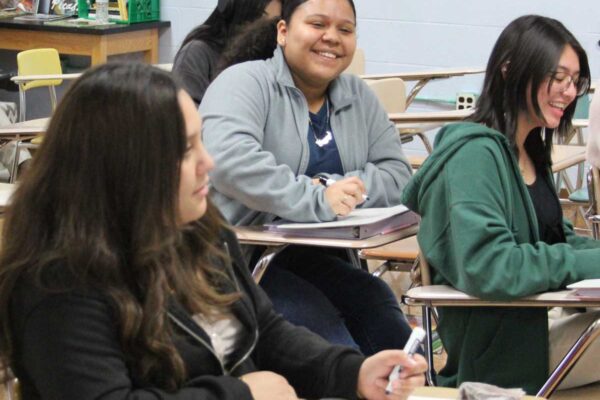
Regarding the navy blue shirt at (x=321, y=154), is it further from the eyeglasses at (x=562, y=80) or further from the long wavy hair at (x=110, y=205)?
the long wavy hair at (x=110, y=205)

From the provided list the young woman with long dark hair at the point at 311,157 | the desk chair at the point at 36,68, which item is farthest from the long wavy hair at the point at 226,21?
the desk chair at the point at 36,68

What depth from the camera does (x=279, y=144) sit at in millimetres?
2592

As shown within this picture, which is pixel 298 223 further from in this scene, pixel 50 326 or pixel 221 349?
pixel 50 326

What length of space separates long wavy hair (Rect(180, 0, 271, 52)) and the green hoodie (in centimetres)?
116

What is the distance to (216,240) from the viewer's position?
1594 millimetres

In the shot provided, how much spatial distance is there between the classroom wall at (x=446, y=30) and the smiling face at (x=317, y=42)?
311 cm

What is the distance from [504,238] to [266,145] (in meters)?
0.66

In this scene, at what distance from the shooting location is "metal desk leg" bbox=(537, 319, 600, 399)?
7.02 ft

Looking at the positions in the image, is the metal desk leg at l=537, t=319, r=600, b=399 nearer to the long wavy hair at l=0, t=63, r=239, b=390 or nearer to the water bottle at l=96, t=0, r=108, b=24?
the long wavy hair at l=0, t=63, r=239, b=390

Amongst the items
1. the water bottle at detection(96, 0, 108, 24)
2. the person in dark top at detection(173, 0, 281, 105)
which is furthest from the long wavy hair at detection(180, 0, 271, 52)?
the water bottle at detection(96, 0, 108, 24)

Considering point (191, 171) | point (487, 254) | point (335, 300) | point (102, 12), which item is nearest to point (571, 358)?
point (487, 254)

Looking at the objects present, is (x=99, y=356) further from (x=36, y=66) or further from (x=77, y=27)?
(x=77, y=27)

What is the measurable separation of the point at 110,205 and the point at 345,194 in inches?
47.4


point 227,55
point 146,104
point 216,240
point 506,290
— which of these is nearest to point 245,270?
point 216,240
